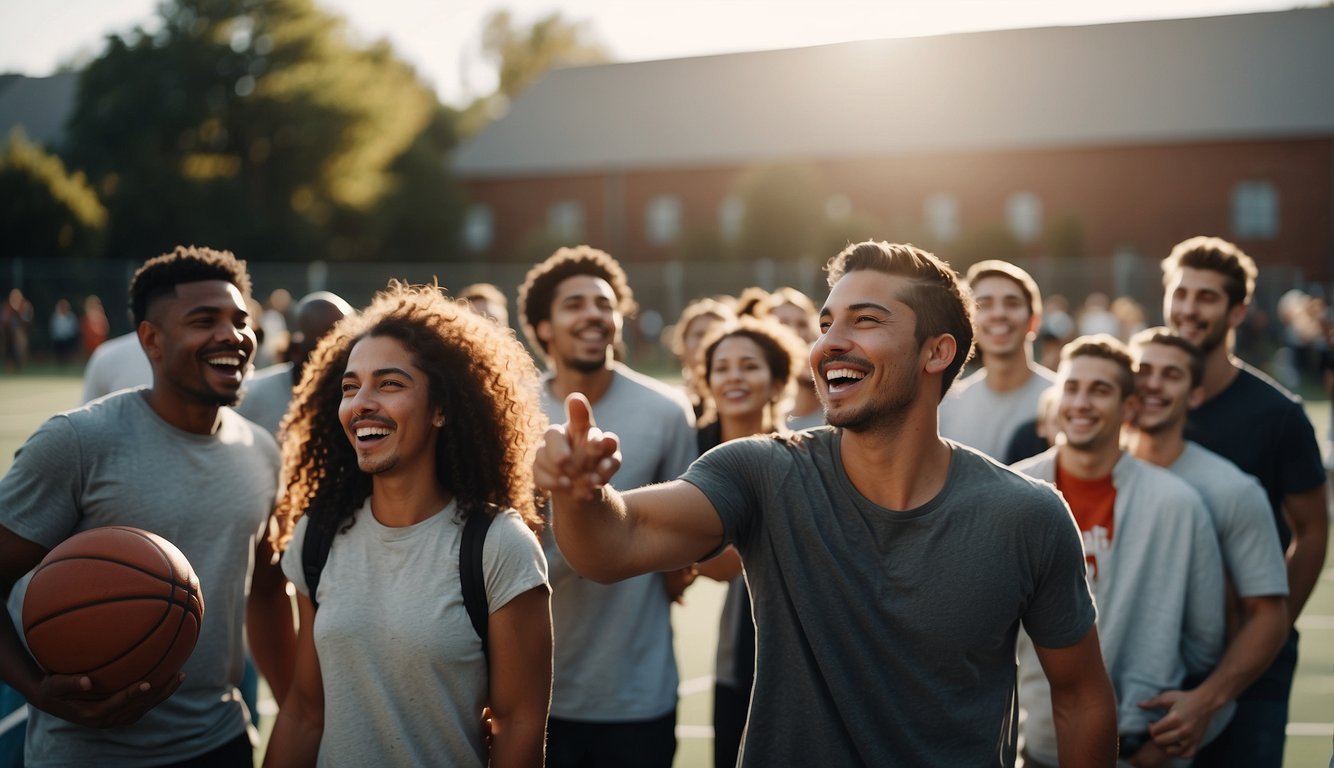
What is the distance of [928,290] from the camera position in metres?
3.43

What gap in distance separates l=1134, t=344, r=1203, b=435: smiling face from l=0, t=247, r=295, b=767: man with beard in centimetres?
348

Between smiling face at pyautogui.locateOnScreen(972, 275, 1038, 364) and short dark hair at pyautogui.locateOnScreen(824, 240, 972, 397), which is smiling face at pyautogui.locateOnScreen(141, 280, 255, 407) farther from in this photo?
smiling face at pyautogui.locateOnScreen(972, 275, 1038, 364)

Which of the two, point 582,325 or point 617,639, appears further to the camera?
point 582,325

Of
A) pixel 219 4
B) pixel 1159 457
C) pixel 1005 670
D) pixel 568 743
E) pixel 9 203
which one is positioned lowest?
pixel 568 743

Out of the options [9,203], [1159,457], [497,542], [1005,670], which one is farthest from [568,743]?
[9,203]

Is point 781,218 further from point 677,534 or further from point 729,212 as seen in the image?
point 677,534

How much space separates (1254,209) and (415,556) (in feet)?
153

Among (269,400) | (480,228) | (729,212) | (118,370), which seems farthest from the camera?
(480,228)

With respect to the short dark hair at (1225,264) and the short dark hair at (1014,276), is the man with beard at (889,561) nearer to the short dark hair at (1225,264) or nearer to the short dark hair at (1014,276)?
the short dark hair at (1225,264)

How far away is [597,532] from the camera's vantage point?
285 cm

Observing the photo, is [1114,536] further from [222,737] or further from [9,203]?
[9,203]

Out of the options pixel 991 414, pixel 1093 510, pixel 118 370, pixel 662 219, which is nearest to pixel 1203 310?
pixel 991 414

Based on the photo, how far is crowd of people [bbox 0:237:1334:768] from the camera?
325cm

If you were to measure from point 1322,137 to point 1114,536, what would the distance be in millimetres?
44709
